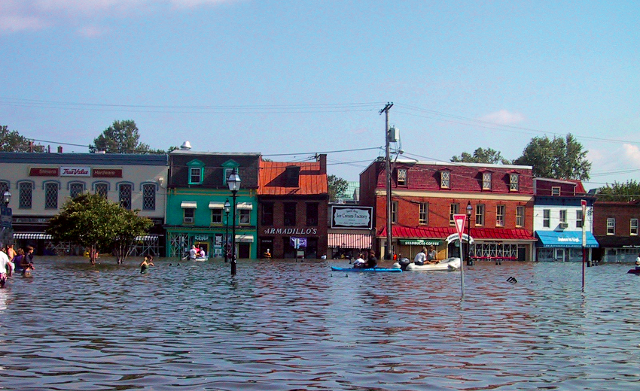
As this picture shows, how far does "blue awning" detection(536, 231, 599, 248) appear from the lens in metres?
72.2

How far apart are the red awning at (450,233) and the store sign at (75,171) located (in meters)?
26.8

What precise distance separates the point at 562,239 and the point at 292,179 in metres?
27.1

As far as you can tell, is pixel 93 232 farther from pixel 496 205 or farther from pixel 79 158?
pixel 496 205

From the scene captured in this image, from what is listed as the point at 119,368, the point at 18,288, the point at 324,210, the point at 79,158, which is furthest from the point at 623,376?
the point at 79,158

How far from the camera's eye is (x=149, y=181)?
221 feet

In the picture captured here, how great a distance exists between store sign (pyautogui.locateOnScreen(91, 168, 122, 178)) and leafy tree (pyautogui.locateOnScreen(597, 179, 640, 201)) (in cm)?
5774

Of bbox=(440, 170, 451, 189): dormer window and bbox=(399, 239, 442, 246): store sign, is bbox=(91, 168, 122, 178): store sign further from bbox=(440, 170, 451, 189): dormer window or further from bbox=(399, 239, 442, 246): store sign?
bbox=(440, 170, 451, 189): dormer window

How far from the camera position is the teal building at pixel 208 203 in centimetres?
6719

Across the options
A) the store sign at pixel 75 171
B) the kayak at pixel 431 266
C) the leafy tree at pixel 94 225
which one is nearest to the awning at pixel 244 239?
the store sign at pixel 75 171

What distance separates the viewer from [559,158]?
356ft

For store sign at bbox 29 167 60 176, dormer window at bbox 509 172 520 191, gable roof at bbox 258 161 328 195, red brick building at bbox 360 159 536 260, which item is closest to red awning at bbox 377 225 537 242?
red brick building at bbox 360 159 536 260

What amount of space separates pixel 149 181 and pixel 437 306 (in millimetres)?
52133

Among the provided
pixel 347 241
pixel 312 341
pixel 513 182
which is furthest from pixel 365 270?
pixel 513 182

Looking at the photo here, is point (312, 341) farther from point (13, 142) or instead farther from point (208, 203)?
point (13, 142)
